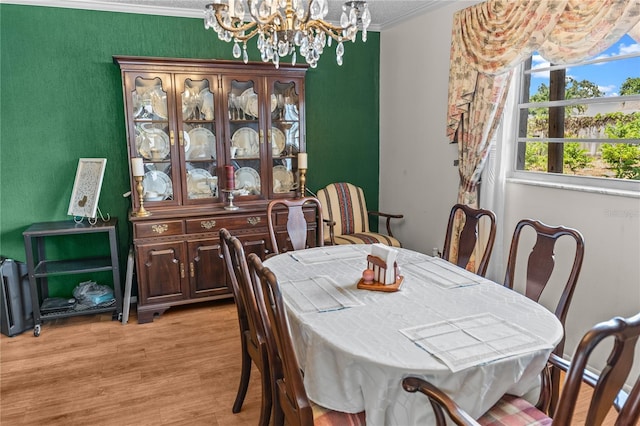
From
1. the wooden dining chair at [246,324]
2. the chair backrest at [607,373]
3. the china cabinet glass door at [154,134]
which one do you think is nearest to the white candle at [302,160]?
the china cabinet glass door at [154,134]

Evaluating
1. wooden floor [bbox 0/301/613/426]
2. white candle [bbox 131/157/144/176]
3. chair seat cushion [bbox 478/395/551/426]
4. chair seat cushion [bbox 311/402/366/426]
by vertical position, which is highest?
white candle [bbox 131/157/144/176]

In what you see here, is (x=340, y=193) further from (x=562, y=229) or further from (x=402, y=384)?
(x=402, y=384)

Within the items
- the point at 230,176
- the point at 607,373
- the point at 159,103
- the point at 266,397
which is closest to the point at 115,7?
the point at 159,103

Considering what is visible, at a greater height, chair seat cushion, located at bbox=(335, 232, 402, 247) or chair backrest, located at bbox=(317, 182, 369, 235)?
chair backrest, located at bbox=(317, 182, 369, 235)

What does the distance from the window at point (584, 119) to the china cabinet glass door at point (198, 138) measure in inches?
91.3

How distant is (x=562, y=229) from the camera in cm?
199

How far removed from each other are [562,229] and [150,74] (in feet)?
9.68

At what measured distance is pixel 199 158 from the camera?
374cm

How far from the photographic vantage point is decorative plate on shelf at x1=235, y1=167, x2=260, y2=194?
12.9ft

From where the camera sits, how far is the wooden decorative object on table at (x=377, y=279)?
77.6 inches

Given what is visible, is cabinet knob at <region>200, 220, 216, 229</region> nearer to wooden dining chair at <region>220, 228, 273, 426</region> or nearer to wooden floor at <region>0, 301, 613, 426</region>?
wooden floor at <region>0, 301, 613, 426</region>

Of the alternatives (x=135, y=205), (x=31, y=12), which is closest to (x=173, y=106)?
(x=135, y=205)

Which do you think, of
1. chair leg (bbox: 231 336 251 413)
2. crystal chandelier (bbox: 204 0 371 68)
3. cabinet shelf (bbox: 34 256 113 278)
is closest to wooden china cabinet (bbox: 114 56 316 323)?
cabinet shelf (bbox: 34 256 113 278)

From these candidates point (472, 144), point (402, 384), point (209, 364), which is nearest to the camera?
point (402, 384)
